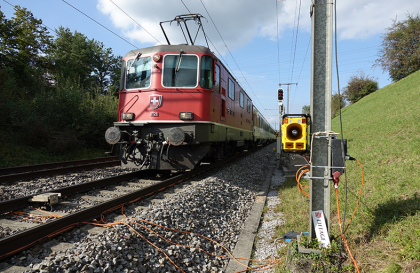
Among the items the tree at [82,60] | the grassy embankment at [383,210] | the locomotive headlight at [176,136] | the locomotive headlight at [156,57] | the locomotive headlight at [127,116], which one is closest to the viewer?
the grassy embankment at [383,210]

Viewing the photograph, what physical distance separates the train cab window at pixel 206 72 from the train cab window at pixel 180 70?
17cm

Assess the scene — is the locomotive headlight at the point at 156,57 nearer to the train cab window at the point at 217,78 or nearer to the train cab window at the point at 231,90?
the train cab window at the point at 217,78

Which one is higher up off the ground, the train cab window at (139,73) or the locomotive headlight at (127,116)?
the train cab window at (139,73)

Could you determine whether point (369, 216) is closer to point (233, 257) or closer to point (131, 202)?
point (233, 257)

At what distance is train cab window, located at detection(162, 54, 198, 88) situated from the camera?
7105 mm

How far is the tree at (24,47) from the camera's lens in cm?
2439

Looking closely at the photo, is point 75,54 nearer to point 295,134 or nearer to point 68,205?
point 68,205

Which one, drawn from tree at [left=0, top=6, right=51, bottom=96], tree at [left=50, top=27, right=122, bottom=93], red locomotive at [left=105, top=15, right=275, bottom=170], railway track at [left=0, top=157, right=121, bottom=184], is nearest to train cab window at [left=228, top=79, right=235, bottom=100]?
red locomotive at [left=105, top=15, right=275, bottom=170]

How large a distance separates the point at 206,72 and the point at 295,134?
440cm

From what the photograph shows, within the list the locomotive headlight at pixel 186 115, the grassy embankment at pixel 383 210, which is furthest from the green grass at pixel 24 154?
the grassy embankment at pixel 383 210

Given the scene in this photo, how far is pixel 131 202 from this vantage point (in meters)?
4.89

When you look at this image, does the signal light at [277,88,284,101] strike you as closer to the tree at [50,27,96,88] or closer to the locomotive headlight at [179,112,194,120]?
the locomotive headlight at [179,112,194,120]

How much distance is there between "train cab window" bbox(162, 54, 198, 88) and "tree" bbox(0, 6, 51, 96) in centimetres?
2100

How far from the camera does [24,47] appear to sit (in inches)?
1088
